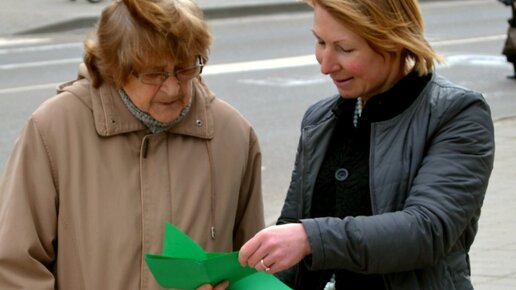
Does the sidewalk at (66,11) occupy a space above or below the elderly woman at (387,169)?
below

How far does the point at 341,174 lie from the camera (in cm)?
331

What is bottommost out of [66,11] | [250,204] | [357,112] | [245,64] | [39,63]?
[66,11]

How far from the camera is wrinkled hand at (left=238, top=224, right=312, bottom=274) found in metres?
2.95

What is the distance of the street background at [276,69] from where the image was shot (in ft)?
29.5

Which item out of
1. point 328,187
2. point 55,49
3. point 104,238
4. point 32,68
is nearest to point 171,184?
point 104,238

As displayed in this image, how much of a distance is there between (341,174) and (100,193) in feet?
2.36

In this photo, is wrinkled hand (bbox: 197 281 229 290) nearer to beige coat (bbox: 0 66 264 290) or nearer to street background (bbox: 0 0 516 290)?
beige coat (bbox: 0 66 264 290)

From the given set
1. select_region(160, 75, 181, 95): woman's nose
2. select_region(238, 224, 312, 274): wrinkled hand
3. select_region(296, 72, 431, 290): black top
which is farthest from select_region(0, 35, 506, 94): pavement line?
select_region(238, 224, 312, 274): wrinkled hand

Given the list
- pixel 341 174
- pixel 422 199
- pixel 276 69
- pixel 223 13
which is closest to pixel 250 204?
pixel 341 174

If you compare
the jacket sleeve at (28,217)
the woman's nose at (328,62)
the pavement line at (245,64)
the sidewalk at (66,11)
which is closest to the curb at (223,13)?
the sidewalk at (66,11)

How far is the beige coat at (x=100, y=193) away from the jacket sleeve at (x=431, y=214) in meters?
0.73

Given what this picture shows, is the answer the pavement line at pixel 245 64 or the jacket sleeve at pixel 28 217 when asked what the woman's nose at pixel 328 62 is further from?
the pavement line at pixel 245 64

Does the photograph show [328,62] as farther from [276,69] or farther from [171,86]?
[276,69]

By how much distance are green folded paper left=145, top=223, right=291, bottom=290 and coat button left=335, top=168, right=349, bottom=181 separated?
0.31 metres
